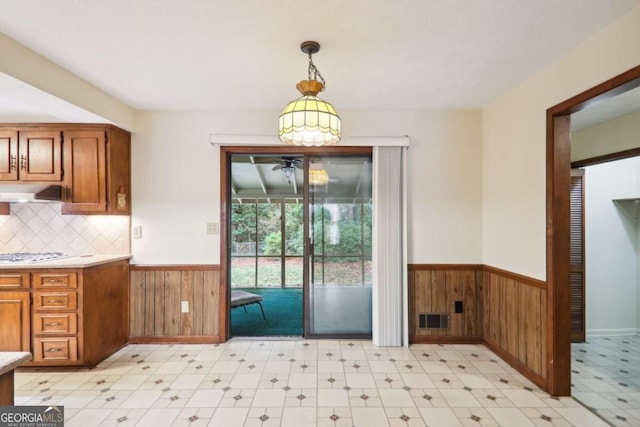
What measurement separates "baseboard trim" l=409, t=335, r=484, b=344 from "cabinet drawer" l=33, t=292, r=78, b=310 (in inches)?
125

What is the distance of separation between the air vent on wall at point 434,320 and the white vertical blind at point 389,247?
0.84 feet

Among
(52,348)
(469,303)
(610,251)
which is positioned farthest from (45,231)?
(610,251)

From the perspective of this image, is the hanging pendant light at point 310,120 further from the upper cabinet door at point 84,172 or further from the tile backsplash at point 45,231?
the tile backsplash at point 45,231

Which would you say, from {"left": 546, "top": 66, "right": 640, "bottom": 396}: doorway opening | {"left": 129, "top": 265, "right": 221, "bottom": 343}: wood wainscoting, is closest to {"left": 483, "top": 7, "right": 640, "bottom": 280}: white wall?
{"left": 546, "top": 66, "right": 640, "bottom": 396}: doorway opening

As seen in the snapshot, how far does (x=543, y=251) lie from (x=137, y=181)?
12.6 feet

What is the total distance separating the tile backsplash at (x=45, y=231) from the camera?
3.17 m

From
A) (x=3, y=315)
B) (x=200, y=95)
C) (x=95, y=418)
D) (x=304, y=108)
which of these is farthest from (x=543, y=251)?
(x=3, y=315)

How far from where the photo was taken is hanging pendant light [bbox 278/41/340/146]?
176 cm

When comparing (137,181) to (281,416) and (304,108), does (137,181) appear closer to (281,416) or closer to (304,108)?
(304,108)

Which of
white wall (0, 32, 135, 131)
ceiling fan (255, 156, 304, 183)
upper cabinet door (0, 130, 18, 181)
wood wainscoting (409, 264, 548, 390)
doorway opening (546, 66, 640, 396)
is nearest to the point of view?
white wall (0, 32, 135, 131)

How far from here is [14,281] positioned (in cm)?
256

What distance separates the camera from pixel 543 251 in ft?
7.88

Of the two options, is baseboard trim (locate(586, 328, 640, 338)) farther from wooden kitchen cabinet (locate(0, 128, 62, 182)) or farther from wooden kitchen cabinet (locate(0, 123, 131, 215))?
wooden kitchen cabinet (locate(0, 128, 62, 182))

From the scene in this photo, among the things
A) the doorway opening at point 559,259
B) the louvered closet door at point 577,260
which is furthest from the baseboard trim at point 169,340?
the louvered closet door at point 577,260
